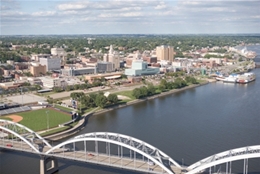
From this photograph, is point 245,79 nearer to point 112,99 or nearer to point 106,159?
point 112,99

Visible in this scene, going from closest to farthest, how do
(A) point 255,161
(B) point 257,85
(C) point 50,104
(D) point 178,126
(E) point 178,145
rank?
(A) point 255,161, (E) point 178,145, (D) point 178,126, (C) point 50,104, (B) point 257,85

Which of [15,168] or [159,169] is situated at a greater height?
[159,169]

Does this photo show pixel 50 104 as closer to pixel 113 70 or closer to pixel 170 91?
pixel 170 91

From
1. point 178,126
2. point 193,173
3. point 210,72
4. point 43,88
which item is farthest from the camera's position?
point 210,72

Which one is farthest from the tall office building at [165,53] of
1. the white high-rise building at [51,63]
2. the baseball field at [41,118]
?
the baseball field at [41,118]

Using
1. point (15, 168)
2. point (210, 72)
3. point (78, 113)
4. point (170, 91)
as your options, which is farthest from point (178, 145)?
point (210, 72)

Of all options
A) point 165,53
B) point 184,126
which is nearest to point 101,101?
point 184,126

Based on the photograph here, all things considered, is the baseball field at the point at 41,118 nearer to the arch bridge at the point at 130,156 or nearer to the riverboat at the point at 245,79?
the arch bridge at the point at 130,156
